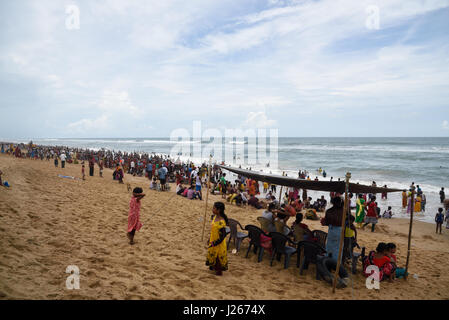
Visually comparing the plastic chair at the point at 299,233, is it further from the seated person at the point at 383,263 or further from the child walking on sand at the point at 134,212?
the child walking on sand at the point at 134,212

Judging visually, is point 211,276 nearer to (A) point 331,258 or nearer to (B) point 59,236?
(A) point 331,258

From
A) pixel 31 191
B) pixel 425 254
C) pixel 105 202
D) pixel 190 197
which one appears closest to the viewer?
pixel 425 254

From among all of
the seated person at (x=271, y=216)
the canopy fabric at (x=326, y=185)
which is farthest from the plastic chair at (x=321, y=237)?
the canopy fabric at (x=326, y=185)

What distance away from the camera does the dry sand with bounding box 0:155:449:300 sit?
4035mm

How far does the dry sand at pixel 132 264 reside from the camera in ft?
13.2

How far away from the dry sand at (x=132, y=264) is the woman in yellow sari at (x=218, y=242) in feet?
0.71

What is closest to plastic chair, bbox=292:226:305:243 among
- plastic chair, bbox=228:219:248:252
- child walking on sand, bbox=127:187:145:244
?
plastic chair, bbox=228:219:248:252

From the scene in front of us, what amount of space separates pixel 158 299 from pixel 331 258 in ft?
11.5

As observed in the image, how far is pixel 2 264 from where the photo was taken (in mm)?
3977

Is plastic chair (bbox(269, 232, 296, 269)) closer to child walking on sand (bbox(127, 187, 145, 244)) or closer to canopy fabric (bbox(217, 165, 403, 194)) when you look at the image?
canopy fabric (bbox(217, 165, 403, 194))

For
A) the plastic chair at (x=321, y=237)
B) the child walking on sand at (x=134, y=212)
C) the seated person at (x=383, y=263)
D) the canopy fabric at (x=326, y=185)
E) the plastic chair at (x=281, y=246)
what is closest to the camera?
the canopy fabric at (x=326, y=185)

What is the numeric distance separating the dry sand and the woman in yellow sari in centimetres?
22

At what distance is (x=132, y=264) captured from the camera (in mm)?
5125
